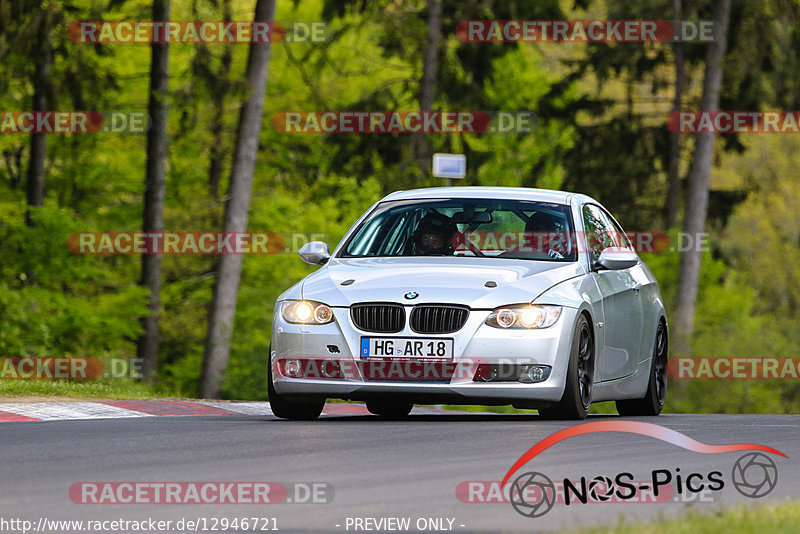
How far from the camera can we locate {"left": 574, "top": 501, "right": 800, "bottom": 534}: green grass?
6.20 metres

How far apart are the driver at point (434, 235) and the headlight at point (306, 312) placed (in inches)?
53.9

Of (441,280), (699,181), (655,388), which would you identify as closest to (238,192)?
(699,181)

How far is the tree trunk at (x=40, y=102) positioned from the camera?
31078 millimetres

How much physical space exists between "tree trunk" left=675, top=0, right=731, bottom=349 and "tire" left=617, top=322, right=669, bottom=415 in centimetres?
1907

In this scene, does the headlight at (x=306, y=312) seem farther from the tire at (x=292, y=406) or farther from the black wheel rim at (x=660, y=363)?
the black wheel rim at (x=660, y=363)

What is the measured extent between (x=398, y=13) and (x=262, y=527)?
29.3m

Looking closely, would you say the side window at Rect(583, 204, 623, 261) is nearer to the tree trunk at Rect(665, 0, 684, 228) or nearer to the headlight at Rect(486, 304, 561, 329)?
the headlight at Rect(486, 304, 561, 329)

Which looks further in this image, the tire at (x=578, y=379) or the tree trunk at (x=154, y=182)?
the tree trunk at (x=154, y=182)

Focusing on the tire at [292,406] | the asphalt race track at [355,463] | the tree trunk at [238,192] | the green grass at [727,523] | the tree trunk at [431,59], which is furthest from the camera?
Result: the tree trunk at [431,59]

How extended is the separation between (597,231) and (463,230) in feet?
4.76

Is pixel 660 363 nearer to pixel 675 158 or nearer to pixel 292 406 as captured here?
pixel 292 406

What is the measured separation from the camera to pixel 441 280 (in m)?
10.9

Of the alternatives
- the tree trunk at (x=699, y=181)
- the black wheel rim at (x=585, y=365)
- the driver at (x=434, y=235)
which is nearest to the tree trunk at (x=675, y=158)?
the tree trunk at (x=699, y=181)

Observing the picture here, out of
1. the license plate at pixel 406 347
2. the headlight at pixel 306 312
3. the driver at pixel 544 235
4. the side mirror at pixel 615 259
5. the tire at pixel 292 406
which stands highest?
the driver at pixel 544 235
